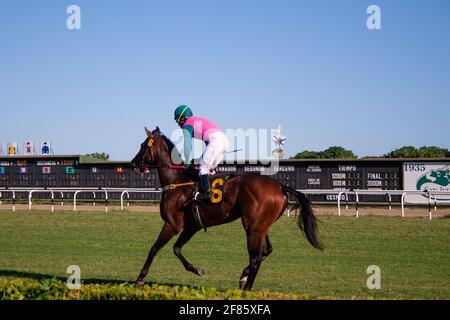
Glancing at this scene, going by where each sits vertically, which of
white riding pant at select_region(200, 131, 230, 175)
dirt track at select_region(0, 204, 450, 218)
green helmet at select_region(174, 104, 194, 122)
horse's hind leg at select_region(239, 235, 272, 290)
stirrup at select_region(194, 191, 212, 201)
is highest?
green helmet at select_region(174, 104, 194, 122)

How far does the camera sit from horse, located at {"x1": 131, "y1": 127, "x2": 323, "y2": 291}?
6387 millimetres

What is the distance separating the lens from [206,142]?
679 centimetres

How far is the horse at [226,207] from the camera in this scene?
21.0 ft

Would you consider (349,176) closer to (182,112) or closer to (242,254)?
(242,254)

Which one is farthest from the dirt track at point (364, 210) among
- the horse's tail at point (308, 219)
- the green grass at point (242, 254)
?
the horse's tail at point (308, 219)

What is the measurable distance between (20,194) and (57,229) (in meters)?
10.1

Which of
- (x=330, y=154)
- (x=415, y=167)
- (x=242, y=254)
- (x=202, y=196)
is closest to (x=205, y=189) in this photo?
(x=202, y=196)

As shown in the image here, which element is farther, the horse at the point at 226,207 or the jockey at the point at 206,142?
the jockey at the point at 206,142

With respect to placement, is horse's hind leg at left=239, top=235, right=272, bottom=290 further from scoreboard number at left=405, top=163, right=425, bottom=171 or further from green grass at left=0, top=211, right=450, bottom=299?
scoreboard number at left=405, top=163, right=425, bottom=171

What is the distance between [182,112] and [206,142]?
1.48ft

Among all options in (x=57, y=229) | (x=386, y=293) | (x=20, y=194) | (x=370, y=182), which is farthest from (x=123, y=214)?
(x=386, y=293)

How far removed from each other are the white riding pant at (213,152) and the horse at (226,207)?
0.86 ft

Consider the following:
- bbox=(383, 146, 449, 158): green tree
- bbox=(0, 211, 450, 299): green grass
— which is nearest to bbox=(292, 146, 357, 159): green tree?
bbox=(383, 146, 449, 158): green tree

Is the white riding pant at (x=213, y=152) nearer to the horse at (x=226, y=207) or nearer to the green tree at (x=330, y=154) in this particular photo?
the horse at (x=226, y=207)
